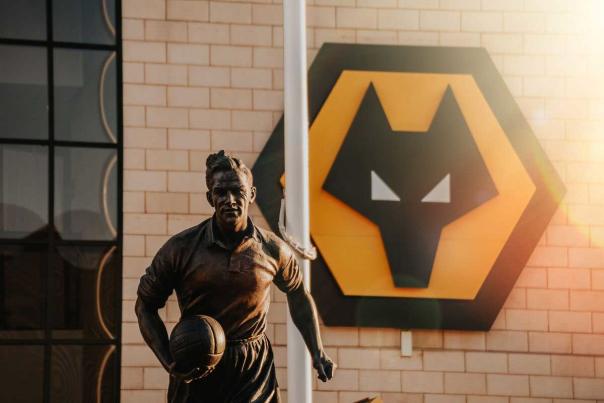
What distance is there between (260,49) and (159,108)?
972 mm

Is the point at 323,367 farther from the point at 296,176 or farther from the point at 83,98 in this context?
the point at 83,98

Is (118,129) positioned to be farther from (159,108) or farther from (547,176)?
(547,176)

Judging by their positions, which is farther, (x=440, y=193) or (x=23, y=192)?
(x=440, y=193)

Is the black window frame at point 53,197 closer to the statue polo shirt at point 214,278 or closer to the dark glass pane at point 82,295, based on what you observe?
the dark glass pane at point 82,295

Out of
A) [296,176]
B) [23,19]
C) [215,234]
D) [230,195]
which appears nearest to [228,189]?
[230,195]

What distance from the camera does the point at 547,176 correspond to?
9781 mm

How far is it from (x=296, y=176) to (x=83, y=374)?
3343 millimetres

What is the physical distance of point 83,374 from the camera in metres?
9.34

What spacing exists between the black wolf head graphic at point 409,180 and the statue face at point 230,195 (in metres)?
4.80

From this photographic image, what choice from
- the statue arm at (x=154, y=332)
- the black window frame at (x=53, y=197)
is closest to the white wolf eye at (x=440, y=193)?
the black window frame at (x=53, y=197)

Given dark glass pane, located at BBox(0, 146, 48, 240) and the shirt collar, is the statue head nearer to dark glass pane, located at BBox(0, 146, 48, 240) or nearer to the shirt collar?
the shirt collar

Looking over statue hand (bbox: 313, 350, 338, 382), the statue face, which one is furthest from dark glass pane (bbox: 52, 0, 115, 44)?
statue hand (bbox: 313, 350, 338, 382)

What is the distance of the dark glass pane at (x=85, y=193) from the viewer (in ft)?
30.9

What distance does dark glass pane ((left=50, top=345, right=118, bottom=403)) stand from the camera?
9305 millimetres
